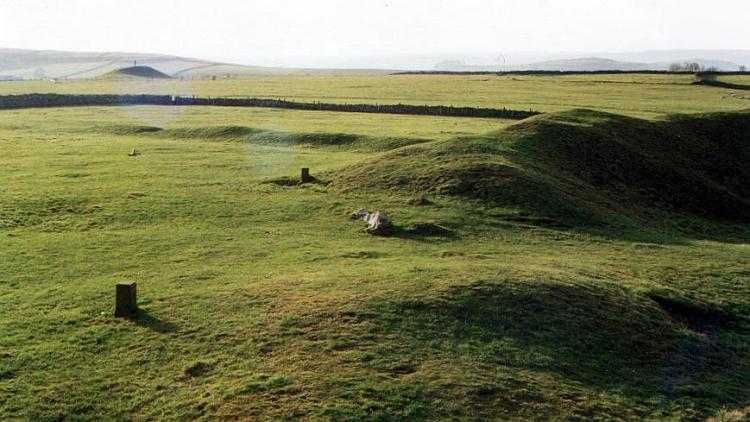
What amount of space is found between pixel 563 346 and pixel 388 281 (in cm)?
543

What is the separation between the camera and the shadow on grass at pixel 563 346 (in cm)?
1573

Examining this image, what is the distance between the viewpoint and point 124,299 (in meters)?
18.2

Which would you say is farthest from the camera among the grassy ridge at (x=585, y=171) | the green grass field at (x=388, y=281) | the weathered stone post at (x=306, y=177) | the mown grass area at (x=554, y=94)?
the mown grass area at (x=554, y=94)

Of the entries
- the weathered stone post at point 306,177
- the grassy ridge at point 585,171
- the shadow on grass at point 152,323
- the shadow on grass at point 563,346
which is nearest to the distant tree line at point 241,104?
the grassy ridge at point 585,171

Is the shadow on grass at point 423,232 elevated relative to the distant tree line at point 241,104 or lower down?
lower down

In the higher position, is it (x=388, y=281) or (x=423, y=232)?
(x=423, y=232)

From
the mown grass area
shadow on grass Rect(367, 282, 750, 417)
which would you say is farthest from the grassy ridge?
the mown grass area

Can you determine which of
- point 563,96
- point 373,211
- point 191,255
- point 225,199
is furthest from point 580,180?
point 563,96

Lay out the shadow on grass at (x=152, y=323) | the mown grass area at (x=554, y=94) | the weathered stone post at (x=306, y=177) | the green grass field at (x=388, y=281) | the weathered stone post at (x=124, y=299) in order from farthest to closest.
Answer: the mown grass area at (x=554, y=94) → the weathered stone post at (x=306, y=177) → the weathered stone post at (x=124, y=299) → the shadow on grass at (x=152, y=323) → the green grass field at (x=388, y=281)

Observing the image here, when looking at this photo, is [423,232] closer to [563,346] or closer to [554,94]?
[563,346]

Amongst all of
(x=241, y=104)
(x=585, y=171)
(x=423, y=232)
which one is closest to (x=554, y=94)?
(x=241, y=104)

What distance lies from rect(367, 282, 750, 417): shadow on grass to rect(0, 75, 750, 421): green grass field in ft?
Answer: 0.21

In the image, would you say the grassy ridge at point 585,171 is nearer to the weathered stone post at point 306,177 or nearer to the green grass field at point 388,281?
the green grass field at point 388,281

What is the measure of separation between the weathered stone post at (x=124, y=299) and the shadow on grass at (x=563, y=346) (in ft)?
21.0
